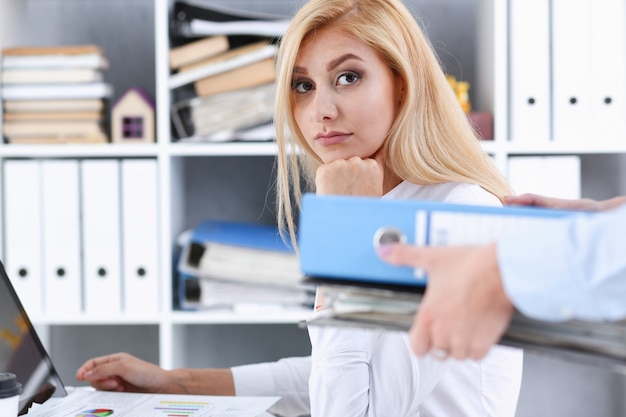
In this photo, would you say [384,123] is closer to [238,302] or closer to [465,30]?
[238,302]

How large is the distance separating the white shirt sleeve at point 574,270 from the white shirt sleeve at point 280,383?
0.92 metres

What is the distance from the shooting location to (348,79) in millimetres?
1269

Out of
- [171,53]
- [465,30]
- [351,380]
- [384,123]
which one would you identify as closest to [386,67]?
[384,123]

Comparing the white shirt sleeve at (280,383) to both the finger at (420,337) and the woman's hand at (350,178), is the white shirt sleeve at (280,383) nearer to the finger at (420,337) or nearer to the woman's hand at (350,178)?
the woman's hand at (350,178)

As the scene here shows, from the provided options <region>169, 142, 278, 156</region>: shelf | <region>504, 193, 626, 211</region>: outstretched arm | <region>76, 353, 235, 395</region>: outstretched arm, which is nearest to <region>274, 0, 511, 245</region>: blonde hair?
<region>504, 193, 626, 211</region>: outstretched arm

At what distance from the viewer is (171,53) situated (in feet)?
6.52

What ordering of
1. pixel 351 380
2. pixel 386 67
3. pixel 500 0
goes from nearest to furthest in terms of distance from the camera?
pixel 351 380 < pixel 386 67 < pixel 500 0

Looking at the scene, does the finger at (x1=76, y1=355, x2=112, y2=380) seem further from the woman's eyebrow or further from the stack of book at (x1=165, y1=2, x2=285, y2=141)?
the stack of book at (x1=165, y1=2, x2=285, y2=141)

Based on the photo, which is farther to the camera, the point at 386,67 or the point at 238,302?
the point at 238,302

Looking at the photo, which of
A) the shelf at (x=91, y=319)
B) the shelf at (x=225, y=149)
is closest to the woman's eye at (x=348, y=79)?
the shelf at (x=225, y=149)

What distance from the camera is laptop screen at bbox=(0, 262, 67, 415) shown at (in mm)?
1136

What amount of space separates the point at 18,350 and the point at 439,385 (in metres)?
0.64

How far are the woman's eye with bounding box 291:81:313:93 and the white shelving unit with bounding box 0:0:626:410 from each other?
621mm

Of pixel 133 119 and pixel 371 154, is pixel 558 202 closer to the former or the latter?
pixel 371 154
